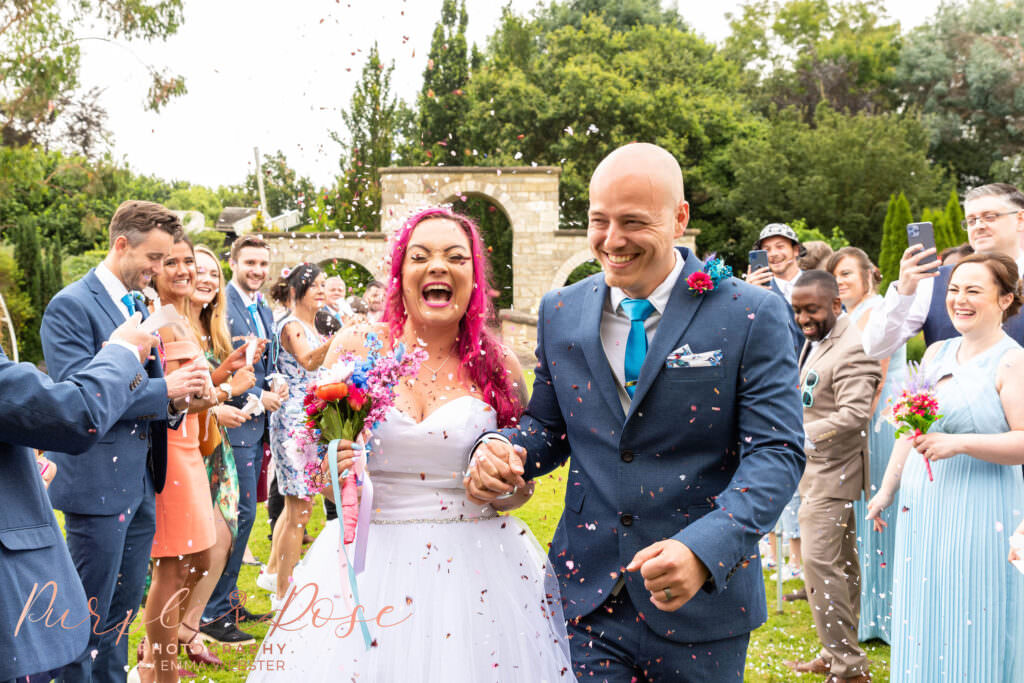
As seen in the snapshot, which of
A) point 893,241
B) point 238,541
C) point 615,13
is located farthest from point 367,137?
point 615,13

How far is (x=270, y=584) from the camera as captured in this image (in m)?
6.96

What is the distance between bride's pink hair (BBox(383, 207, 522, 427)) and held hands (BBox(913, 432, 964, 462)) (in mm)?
1976

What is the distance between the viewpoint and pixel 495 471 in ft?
9.82

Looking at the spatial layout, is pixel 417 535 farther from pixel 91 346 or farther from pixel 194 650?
pixel 194 650

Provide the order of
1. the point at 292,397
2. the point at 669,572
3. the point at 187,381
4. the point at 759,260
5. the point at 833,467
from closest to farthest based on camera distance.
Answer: the point at 669,572 < the point at 187,381 < the point at 833,467 < the point at 759,260 < the point at 292,397

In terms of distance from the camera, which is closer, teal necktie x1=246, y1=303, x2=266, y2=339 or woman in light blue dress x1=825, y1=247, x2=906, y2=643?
woman in light blue dress x1=825, y1=247, x2=906, y2=643

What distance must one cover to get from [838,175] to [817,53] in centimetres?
1304

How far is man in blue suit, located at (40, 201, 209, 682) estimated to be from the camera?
3.92 metres

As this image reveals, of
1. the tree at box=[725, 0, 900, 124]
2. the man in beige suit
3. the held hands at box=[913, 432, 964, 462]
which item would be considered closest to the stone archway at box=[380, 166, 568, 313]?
the tree at box=[725, 0, 900, 124]

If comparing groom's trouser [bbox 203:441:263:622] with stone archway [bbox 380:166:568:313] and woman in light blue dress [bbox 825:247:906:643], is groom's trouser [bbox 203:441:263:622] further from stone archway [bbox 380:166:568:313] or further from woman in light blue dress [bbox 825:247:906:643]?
stone archway [bbox 380:166:568:313]

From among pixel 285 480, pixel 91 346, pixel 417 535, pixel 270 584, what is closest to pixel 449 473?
pixel 417 535

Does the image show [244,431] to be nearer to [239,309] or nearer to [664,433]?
[239,309]

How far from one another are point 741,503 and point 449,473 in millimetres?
1390

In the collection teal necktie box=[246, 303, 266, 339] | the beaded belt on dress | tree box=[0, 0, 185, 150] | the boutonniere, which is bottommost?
the beaded belt on dress
